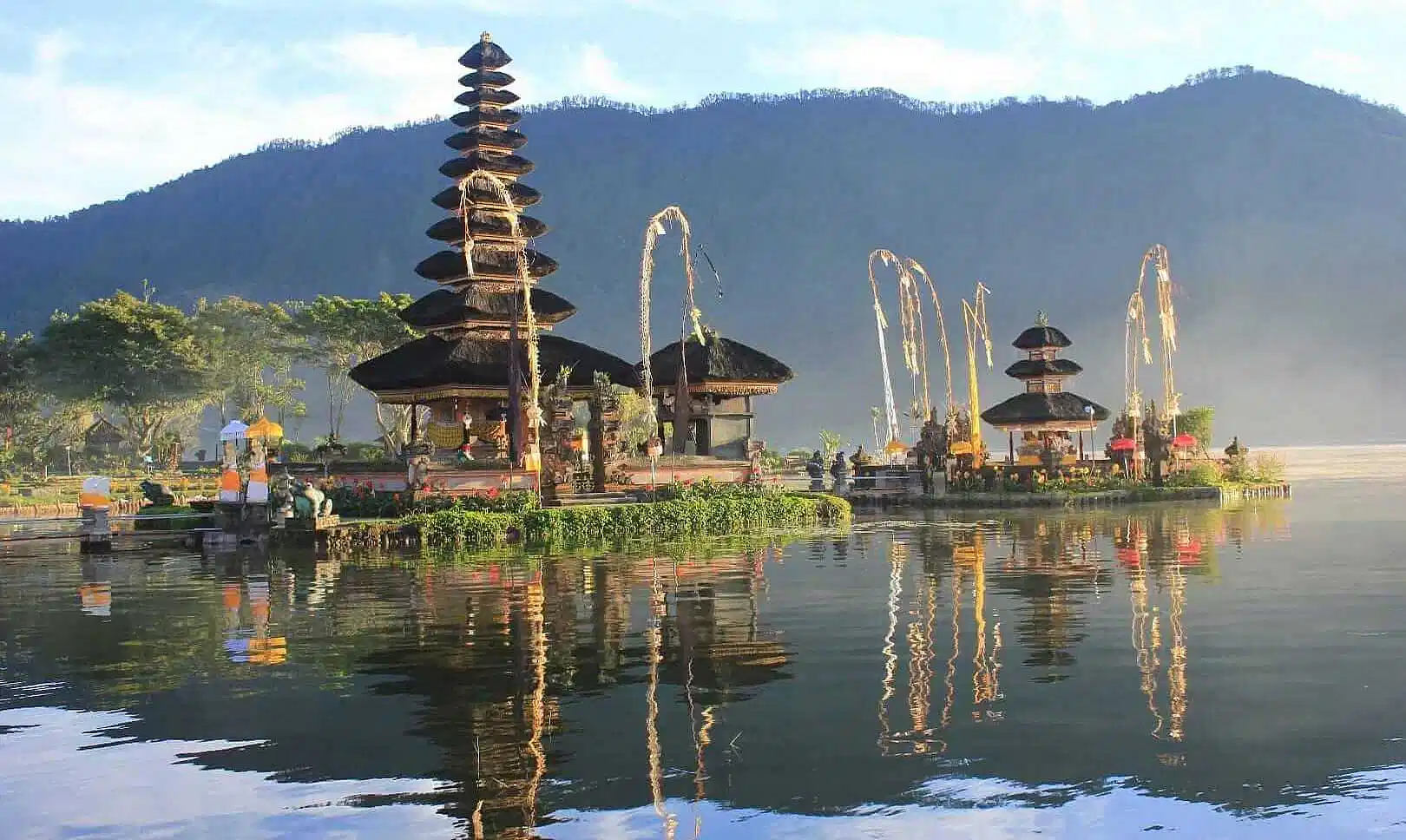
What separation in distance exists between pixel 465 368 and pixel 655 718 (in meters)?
35.4

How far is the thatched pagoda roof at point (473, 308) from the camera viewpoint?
50.5m

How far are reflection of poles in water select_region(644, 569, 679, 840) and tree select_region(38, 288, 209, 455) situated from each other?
200 ft

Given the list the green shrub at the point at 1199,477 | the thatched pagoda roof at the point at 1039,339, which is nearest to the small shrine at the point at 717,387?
the thatched pagoda roof at the point at 1039,339

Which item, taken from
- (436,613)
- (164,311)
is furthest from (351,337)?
(436,613)

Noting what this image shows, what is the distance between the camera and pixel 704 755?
1230cm

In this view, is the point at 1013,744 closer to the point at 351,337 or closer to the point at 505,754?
the point at 505,754

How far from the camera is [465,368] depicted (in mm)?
48156

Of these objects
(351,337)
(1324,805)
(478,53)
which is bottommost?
(1324,805)

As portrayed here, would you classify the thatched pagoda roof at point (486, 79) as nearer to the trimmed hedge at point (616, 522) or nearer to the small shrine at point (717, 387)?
the small shrine at point (717, 387)

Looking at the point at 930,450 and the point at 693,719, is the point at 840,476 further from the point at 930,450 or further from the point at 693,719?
the point at 693,719

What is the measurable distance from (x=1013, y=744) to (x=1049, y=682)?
2.94 meters

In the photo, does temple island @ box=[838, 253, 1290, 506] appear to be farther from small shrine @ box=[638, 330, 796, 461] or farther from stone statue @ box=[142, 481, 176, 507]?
stone statue @ box=[142, 481, 176, 507]

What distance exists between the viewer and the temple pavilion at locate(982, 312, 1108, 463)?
60719mm

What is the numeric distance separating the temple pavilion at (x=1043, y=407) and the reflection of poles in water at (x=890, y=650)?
101 ft
